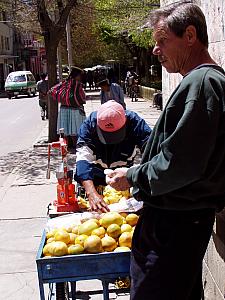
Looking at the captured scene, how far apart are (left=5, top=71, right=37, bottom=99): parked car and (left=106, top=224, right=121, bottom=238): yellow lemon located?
33.9 m

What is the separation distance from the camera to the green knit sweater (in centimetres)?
216

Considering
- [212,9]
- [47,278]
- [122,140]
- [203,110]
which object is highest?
[212,9]

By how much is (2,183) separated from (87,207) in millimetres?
6152

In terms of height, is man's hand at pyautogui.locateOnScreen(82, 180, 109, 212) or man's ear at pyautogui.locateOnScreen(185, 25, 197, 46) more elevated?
man's ear at pyautogui.locateOnScreen(185, 25, 197, 46)

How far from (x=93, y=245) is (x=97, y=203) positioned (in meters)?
0.59

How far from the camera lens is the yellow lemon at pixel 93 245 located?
2.91 m

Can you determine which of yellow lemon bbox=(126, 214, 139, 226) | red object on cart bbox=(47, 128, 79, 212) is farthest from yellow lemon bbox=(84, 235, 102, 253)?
red object on cart bbox=(47, 128, 79, 212)

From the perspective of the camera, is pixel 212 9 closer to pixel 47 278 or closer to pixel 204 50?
pixel 204 50

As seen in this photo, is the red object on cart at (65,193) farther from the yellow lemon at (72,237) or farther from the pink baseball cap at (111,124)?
the yellow lemon at (72,237)

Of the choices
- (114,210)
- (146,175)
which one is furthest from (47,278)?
(146,175)

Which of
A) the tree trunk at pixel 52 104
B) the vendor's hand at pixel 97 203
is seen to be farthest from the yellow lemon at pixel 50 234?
the tree trunk at pixel 52 104

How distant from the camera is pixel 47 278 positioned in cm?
286

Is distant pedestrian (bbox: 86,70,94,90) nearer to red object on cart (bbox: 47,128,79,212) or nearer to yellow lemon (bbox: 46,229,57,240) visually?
red object on cart (bbox: 47,128,79,212)

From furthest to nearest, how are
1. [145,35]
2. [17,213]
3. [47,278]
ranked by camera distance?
[145,35] < [17,213] < [47,278]
